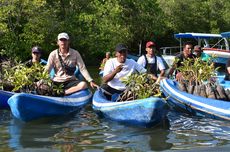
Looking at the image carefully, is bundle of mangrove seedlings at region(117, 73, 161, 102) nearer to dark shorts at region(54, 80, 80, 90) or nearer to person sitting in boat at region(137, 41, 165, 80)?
dark shorts at region(54, 80, 80, 90)

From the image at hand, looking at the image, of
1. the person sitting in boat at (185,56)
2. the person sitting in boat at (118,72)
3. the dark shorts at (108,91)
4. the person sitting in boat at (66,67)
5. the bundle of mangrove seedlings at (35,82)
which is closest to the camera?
the person sitting in boat at (118,72)

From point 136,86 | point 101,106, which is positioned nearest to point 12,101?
point 101,106

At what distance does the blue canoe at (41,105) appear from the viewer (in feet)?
23.5

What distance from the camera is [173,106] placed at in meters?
9.05

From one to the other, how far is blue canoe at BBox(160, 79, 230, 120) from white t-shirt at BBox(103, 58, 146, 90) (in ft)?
2.71

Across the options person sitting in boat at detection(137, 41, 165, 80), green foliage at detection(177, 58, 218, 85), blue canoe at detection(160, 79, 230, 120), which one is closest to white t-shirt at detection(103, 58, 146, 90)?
blue canoe at detection(160, 79, 230, 120)

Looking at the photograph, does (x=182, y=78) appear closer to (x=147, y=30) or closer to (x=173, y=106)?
(x=173, y=106)

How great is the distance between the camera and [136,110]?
6.75 meters

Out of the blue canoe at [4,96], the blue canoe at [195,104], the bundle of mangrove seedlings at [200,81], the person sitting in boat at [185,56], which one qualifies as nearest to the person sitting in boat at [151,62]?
the person sitting in boat at [185,56]

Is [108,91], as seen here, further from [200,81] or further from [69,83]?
[200,81]

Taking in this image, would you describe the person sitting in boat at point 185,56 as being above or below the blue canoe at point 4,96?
above

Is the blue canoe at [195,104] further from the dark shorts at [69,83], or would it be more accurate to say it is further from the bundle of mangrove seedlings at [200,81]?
the dark shorts at [69,83]

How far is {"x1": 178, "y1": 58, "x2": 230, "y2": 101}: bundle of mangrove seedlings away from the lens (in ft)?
25.9

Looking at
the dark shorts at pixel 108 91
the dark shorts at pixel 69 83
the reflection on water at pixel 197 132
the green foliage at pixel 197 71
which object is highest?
the green foliage at pixel 197 71
